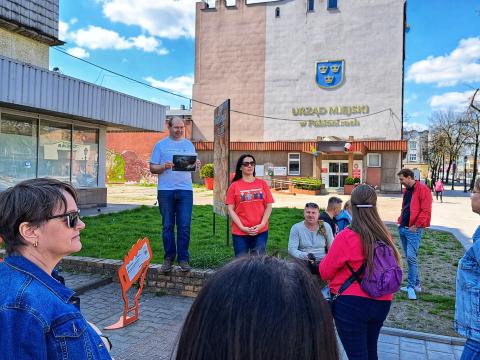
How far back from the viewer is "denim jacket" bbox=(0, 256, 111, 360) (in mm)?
1431

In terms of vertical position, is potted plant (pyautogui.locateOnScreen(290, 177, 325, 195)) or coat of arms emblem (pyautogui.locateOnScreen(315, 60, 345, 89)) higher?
coat of arms emblem (pyautogui.locateOnScreen(315, 60, 345, 89))

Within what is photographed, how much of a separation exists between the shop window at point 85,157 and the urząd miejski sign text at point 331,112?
23504mm

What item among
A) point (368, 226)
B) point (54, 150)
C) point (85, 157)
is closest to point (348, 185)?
point (85, 157)

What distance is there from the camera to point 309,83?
35.8 meters

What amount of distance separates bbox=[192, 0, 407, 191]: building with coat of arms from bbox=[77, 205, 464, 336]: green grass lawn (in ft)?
68.7

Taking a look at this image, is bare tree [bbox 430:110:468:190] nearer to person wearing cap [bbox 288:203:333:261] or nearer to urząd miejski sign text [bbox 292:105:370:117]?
urząd miejski sign text [bbox 292:105:370:117]

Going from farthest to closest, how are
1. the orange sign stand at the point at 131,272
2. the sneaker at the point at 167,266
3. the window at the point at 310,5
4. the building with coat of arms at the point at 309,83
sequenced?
the window at the point at 310,5, the building with coat of arms at the point at 309,83, the sneaker at the point at 167,266, the orange sign stand at the point at 131,272

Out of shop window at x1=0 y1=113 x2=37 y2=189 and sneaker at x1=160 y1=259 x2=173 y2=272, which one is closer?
sneaker at x1=160 y1=259 x2=173 y2=272

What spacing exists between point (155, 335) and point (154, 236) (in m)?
5.08

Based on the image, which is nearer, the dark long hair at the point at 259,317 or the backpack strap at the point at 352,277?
the dark long hair at the point at 259,317

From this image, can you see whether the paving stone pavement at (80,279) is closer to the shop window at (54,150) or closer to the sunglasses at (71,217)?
the sunglasses at (71,217)

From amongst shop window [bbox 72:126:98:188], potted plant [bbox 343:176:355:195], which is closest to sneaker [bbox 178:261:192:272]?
shop window [bbox 72:126:98:188]

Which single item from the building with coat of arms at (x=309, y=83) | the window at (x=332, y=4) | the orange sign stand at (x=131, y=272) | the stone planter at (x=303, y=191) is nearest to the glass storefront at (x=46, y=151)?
the orange sign stand at (x=131, y=272)

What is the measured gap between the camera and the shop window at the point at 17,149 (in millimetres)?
11859
